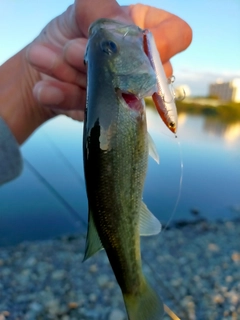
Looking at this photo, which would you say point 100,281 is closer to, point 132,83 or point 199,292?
point 199,292

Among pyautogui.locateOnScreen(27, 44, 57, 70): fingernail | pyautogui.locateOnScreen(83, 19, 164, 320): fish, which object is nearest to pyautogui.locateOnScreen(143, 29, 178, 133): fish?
pyautogui.locateOnScreen(83, 19, 164, 320): fish

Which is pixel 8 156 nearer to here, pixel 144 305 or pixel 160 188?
pixel 144 305

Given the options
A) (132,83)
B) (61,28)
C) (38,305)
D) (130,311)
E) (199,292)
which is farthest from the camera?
(199,292)

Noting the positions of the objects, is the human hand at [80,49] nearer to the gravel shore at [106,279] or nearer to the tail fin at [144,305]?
the tail fin at [144,305]

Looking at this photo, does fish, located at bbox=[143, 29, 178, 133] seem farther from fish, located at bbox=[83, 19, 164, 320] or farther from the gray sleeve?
the gray sleeve

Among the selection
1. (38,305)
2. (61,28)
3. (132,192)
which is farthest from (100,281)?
(132,192)

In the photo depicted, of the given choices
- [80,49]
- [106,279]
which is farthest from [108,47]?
[106,279]
